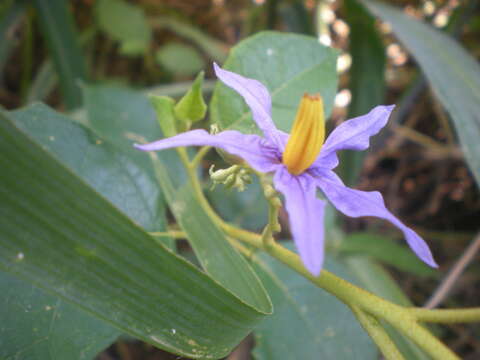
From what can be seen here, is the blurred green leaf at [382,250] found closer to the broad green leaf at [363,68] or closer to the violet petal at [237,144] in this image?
the broad green leaf at [363,68]

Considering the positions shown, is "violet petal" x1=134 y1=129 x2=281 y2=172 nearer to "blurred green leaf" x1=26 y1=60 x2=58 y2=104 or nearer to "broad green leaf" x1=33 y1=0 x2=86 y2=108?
"broad green leaf" x1=33 y1=0 x2=86 y2=108

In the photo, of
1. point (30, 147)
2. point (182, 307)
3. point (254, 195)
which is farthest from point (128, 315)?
point (254, 195)

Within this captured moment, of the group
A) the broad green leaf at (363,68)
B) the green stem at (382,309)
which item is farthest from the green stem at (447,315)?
the broad green leaf at (363,68)

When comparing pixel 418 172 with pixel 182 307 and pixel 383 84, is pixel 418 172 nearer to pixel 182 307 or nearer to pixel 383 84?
pixel 383 84

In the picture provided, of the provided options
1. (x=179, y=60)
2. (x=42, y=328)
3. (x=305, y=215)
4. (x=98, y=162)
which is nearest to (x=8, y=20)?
(x=179, y=60)

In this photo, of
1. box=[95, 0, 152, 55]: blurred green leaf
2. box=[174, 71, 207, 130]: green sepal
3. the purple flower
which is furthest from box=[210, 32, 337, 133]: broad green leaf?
box=[95, 0, 152, 55]: blurred green leaf

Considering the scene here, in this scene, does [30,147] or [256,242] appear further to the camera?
[256,242]

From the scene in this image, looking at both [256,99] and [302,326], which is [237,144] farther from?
[302,326]
